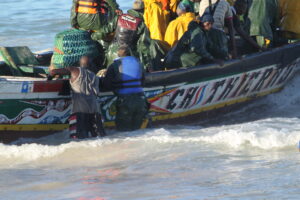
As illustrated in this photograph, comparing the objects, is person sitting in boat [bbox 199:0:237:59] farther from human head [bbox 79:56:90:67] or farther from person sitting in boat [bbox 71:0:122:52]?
human head [bbox 79:56:90:67]

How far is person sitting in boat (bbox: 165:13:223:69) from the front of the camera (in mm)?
9477

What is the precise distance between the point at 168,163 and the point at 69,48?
2067 mm

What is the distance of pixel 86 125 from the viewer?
8.69m

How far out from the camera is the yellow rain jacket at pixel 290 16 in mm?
11016

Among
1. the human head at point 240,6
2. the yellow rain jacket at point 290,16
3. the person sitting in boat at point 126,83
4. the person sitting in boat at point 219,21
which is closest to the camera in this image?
the person sitting in boat at point 126,83

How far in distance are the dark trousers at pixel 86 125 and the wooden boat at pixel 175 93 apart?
266 millimetres

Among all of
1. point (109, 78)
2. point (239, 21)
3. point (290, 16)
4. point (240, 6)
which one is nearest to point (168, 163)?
point (109, 78)

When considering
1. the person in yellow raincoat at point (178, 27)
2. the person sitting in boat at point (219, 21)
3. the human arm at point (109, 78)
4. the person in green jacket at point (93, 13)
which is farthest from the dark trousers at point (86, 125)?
the person sitting in boat at point (219, 21)

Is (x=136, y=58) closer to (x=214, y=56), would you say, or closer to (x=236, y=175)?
(x=214, y=56)

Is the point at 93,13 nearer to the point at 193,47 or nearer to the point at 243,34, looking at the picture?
the point at 193,47

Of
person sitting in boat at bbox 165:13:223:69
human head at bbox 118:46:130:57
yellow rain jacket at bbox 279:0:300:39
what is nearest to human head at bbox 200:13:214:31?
person sitting in boat at bbox 165:13:223:69

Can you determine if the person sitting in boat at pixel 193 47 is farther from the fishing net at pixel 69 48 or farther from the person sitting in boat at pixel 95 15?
the fishing net at pixel 69 48

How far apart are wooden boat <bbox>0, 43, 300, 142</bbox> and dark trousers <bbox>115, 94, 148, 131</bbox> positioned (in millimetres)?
209

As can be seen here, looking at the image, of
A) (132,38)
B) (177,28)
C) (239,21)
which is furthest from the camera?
(239,21)
